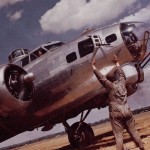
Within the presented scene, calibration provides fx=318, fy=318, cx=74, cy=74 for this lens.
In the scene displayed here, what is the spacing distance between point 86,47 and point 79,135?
16.3 feet

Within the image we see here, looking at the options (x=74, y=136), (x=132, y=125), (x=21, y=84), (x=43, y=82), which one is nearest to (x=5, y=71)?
(x=21, y=84)

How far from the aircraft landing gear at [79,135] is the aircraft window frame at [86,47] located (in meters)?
3.93

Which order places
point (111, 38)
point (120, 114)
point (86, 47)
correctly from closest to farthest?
1. point (120, 114)
2. point (111, 38)
3. point (86, 47)

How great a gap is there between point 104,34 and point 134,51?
1313mm

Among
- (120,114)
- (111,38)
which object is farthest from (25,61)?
(120,114)

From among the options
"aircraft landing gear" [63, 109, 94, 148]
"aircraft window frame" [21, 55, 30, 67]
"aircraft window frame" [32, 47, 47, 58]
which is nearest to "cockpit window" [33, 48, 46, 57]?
"aircraft window frame" [32, 47, 47, 58]

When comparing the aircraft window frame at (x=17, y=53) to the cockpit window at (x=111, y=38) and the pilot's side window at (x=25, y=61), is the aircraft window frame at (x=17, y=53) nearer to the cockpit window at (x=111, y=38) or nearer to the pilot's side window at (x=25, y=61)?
the pilot's side window at (x=25, y=61)

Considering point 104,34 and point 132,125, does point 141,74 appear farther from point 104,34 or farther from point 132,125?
point 132,125

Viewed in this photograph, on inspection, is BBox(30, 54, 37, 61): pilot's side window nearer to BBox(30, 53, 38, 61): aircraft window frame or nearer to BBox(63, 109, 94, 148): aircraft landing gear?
BBox(30, 53, 38, 61): aircraft window frame

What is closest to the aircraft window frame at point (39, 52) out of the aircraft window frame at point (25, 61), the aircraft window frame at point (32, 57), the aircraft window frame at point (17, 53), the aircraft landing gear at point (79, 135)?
the aircraft window frame at point (32, 57)

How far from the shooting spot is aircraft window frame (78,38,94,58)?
1219 cm

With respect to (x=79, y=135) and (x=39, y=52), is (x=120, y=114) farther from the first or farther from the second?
(x=79, y=135)

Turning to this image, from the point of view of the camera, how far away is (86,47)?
12.3m

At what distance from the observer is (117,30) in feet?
39.3
